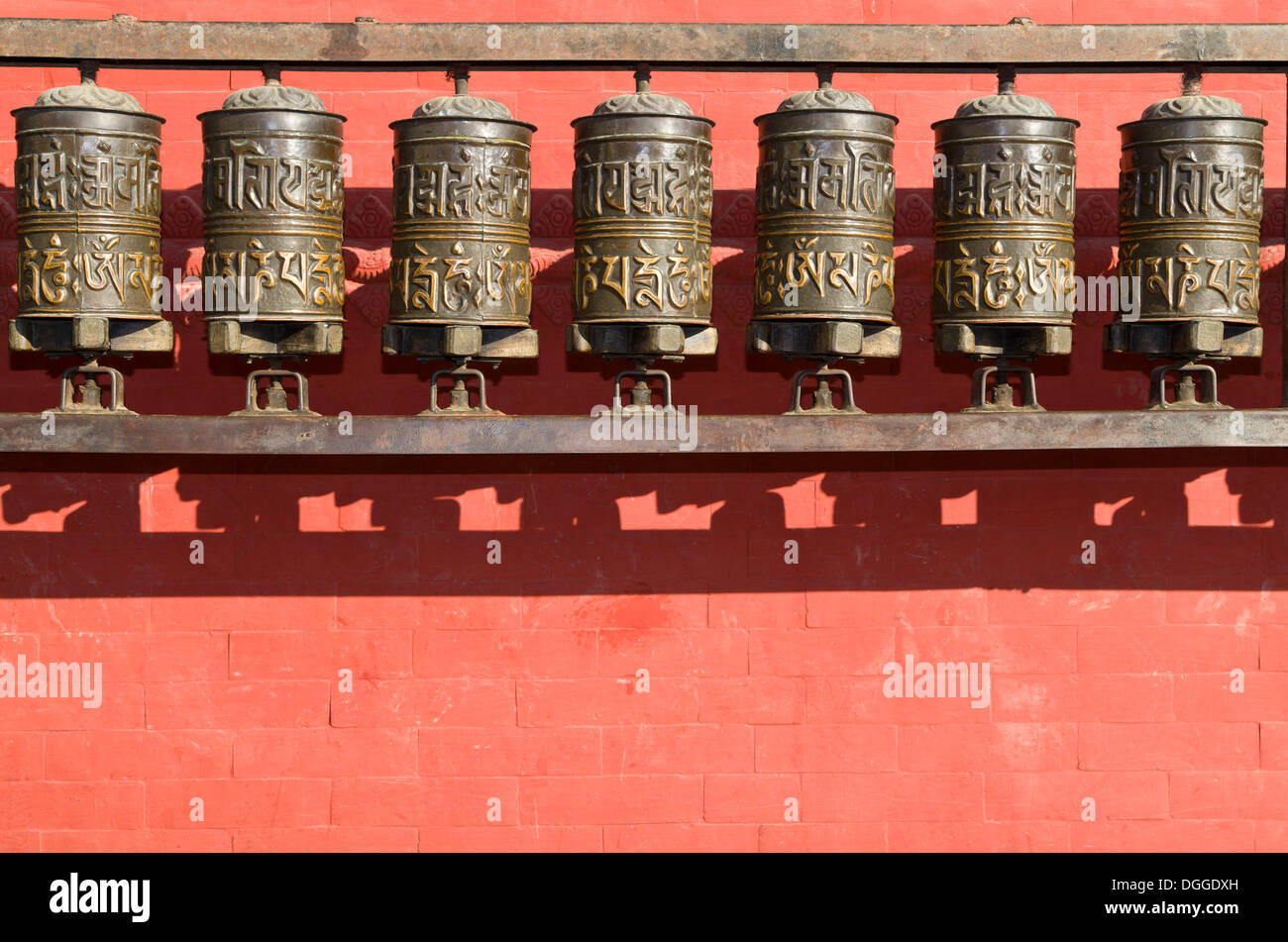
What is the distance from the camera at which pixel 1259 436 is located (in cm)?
438

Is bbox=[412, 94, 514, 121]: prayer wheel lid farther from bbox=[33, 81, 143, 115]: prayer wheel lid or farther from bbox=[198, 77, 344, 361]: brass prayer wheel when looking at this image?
bbox=[33, 81, 143, 115]: prayer wheel lid

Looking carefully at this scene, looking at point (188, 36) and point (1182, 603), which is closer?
point (188, 36)

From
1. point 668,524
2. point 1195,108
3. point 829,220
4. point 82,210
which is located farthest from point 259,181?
point 1195,108

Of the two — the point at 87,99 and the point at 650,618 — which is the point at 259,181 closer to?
the point at 87,99

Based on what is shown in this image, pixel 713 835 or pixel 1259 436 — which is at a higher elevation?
pixel 1259 436

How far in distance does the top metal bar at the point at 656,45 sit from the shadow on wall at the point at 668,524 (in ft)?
5.12

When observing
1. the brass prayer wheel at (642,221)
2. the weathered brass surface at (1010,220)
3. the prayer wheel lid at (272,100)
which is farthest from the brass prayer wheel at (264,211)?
the weathered brass surface at (1010,220)

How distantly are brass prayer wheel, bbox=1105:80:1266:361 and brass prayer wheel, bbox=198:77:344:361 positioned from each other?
9.32 feet

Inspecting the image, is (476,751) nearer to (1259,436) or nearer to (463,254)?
(463,254)

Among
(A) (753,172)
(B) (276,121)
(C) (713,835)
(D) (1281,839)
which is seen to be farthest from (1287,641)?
(B) (276,121)

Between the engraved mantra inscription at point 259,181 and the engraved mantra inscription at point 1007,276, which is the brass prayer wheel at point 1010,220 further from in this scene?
the engraved mantra inscription at point 259,181

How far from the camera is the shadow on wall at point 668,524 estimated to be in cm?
521

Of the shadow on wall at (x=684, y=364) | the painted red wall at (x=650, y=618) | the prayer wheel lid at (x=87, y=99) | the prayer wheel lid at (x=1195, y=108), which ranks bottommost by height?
the painted red wall at (x=650, y=618)

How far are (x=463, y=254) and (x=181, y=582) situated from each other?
1.92 m
